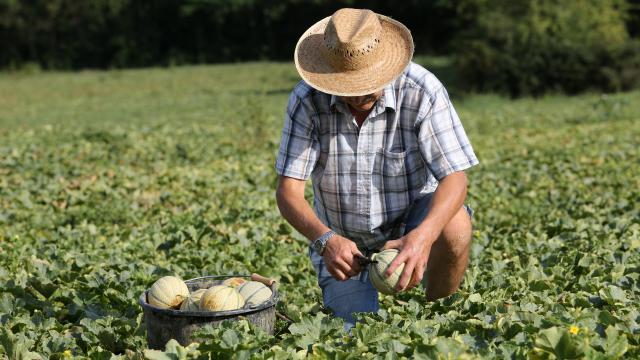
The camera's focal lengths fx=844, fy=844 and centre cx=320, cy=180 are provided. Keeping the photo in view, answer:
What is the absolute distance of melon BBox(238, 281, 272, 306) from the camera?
407 centimetres

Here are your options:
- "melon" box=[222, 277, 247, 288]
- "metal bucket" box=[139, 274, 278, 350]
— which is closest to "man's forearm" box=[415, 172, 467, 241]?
"metal bucket" box=[139, 274, 278, 350]

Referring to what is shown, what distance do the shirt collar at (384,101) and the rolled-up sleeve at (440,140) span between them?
0.16 m

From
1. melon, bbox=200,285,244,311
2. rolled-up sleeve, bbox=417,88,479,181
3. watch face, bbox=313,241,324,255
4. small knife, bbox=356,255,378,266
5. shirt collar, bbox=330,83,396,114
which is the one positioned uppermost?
shirt collar, bbox=330,83,396,114

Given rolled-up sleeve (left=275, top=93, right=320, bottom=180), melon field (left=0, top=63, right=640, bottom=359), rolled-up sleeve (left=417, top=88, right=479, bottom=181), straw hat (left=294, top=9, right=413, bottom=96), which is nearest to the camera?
melon field (left=0, top=63, right=640, bottom=359)

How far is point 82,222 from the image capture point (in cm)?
806

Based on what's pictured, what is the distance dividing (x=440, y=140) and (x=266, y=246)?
8.32 ft

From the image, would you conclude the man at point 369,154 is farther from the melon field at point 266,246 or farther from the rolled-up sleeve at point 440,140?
the melon field at point 266,246

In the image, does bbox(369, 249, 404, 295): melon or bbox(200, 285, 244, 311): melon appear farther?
bbox(369, 249, 404, 295): melon

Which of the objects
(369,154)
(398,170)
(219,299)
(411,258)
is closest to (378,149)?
(369,154)

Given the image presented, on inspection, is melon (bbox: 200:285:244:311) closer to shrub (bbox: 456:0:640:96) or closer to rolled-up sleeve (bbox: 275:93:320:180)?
rolled-up sleeve (bbox: 275:93:320:180)

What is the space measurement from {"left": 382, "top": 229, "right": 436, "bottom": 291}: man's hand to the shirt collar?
29.3 inches

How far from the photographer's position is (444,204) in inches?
169

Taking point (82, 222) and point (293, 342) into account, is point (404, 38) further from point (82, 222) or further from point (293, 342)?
point (82, 222)

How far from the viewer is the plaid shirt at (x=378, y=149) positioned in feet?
14.7
